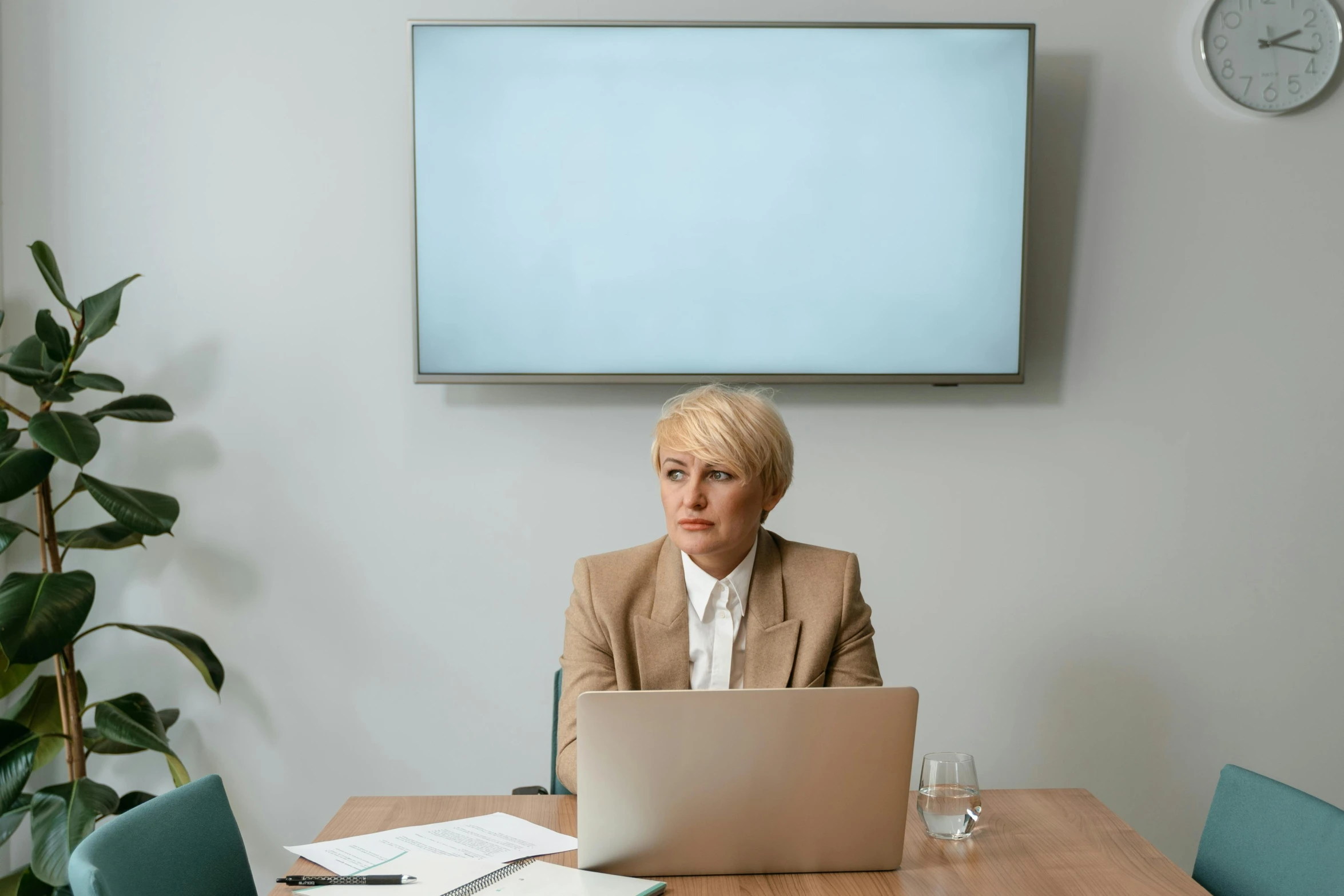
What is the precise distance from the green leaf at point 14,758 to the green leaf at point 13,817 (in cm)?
3

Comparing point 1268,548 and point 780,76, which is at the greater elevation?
point 780,76

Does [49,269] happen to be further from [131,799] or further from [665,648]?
[665,648]

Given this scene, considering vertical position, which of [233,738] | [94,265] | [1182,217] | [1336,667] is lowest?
[233,738]

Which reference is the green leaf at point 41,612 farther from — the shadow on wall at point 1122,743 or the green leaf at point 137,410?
the shadow on wall at point 1122,743

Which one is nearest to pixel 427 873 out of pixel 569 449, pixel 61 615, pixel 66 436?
pixel 61 615

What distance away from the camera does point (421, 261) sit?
2.59m

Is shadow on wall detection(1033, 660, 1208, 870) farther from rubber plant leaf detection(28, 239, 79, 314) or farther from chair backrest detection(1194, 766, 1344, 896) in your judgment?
rubber plant leaf detection(28, 239, 79, 314)

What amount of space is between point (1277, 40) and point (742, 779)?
8.20 feet

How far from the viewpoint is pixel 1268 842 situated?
145 cm

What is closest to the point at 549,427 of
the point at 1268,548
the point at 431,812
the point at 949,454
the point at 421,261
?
the point at 421,261

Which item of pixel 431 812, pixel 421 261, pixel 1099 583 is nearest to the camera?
pixel 431 812

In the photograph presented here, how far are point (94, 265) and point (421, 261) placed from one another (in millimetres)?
836

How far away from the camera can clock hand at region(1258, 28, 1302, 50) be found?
107 inches

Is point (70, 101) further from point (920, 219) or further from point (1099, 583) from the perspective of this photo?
point (1099, 583)
